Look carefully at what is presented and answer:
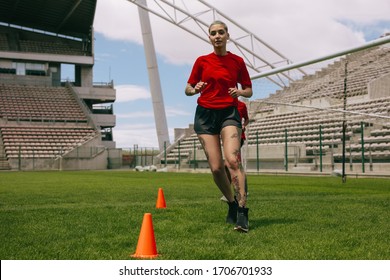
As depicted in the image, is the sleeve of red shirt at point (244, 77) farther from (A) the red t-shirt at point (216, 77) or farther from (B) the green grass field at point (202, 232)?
(B) the green grass field at point (202, 232)

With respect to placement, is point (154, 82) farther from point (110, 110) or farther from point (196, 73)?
point (196, 73)

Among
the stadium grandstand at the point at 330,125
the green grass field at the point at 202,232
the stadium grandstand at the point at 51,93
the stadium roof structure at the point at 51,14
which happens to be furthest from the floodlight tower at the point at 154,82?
the green grass field at the point at 202,232

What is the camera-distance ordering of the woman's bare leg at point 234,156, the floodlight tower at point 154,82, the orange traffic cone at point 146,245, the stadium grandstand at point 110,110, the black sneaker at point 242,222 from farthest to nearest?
the floodlight tower at point 154,82 → the stadium grandstand at point 110,110 → the woman's bare leg at point 234,156 → the black sneaker at point 242,222 → the orange traffic cone at point 146,245

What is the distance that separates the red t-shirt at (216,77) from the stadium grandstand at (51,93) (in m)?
34.9

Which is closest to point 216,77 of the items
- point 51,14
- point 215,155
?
point 215,155

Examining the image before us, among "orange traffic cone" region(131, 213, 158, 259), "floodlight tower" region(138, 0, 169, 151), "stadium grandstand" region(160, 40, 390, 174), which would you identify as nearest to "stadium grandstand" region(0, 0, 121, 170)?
"floodlight tower" region(138, 0, 169, 151)

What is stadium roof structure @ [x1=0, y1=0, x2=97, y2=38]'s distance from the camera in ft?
152

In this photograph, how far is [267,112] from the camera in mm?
30750

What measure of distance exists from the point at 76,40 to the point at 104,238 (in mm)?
52711

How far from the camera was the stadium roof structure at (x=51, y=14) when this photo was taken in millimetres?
46375

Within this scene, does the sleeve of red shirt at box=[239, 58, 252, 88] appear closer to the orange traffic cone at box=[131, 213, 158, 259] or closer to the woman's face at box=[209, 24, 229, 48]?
the woman's face at box=[209, 24, 229, 48]

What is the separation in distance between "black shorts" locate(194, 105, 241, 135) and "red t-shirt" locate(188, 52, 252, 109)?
63 millimetres

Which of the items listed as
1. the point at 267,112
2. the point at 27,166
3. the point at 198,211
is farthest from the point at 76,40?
the point at 198,211

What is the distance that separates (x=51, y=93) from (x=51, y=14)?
6991 millimetres
